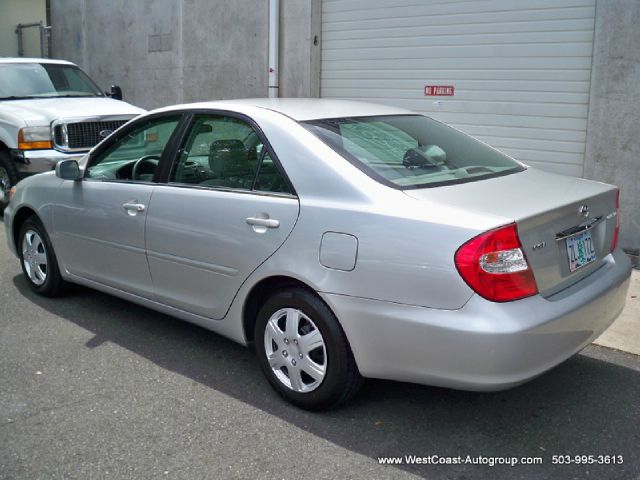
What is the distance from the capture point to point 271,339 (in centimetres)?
392

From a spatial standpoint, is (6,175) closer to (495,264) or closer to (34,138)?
(34,138)

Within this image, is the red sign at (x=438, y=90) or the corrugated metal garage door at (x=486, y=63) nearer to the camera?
the corrugated metal garage door at (x=486, y=63)

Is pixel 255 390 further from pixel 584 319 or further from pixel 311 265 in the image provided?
pixel 584 319

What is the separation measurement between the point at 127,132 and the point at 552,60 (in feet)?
16.0

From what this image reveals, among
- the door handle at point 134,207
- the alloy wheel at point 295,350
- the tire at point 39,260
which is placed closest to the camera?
the alloy wheel at point 295,350

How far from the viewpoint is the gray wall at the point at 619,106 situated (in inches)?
278

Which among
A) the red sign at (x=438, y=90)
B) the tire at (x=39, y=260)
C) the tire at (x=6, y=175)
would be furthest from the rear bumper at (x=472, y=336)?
the tire at (x=6, y=175)

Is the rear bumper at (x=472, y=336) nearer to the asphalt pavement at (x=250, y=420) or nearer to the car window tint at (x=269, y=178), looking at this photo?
the asphalt pavement at (x=250, y=420)

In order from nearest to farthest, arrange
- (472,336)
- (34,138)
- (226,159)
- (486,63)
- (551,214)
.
Answer: 1. (472,336)
2. (551,214)
3. (226,159)
4. (486,63)
5. (34,138)

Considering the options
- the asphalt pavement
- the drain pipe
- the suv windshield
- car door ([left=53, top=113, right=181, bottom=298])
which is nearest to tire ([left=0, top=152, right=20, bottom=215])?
the suv windshield

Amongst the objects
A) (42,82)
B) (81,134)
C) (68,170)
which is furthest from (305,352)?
(42,82)

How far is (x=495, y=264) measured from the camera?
319 cm

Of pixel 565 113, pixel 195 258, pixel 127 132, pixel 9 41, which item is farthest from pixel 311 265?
pixel 9 41

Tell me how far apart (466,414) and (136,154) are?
273cm
